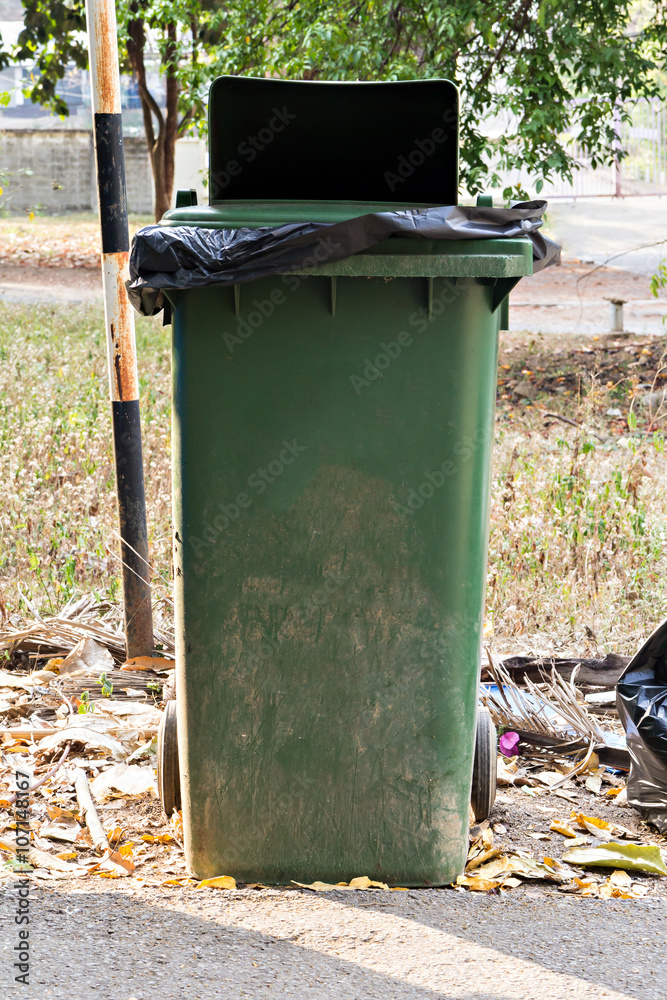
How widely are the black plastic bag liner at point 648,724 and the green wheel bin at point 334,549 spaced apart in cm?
64

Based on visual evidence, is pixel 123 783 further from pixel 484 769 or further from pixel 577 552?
pixel 577 552

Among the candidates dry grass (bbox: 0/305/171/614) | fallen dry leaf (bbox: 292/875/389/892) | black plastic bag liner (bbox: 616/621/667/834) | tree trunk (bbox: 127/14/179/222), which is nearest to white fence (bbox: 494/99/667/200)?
tree trunk (bbox: 127/14/179/222)

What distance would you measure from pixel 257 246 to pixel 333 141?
716 mm

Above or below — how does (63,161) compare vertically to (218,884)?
above

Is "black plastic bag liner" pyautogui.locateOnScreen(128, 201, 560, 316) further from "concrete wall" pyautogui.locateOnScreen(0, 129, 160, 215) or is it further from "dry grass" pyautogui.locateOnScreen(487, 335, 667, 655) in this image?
"concrete wall" pyautogui.locateOnScreen(0, 129, 160, 215)

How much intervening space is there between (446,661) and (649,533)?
2488 mm

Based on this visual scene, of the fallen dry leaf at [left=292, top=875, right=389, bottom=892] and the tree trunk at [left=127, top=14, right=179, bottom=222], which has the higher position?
the tree trunk at [left=127, top=14, right=179, bottom=222]

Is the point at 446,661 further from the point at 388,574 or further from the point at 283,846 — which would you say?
the point at 283,846

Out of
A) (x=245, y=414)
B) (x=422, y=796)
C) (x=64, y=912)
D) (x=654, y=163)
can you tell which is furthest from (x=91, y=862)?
Result: (x=654, y=163)

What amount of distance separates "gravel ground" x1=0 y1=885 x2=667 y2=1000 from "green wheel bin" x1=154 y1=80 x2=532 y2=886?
0.14 m

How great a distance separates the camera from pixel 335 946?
202 cm

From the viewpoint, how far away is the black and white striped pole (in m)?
3.32

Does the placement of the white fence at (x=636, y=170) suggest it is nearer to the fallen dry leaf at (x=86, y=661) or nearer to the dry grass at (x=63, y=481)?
the dry grass at (x=63, y=481)

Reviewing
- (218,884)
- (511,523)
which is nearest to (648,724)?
(218,884)
